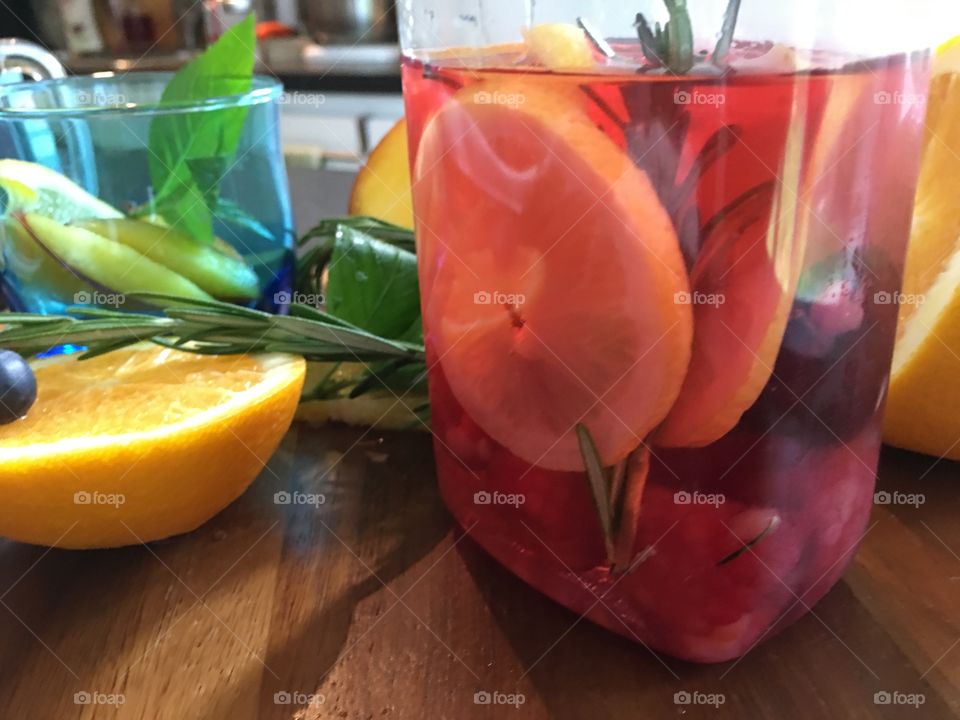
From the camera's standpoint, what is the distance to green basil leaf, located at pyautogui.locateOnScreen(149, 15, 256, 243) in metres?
0.45

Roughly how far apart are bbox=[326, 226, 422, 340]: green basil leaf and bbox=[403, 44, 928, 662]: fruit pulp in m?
0.13

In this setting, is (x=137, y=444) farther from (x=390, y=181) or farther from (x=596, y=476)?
(x=390, y=181)

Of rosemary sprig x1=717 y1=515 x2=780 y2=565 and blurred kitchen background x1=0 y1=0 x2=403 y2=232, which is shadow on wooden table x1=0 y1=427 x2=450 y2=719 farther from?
blurred kitchen background x1=0 y1=0 x2=403 y2=232

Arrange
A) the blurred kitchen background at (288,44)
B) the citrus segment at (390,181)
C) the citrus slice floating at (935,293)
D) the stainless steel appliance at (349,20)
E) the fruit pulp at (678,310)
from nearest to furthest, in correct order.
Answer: the fruit pulp at (678,310)
the citrus slice floating at (935,293)
the citrus segment at (390,181)
the blurred kitchen background at (288,44)
the stainless steel appliance at (349,20)

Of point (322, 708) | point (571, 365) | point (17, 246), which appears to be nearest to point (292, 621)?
point (322, 708)

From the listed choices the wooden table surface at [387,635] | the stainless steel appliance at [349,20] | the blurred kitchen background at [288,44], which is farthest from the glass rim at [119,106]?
the stainless steel appliance at [349,20]

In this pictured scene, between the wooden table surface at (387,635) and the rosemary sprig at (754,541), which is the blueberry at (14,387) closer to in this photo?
the wooden table surface at (387,635)

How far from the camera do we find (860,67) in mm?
237

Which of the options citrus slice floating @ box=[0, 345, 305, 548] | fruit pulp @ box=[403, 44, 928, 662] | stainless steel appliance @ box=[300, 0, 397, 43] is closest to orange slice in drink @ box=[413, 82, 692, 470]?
fruit pulp @ box=[403, 44, 928, 662]

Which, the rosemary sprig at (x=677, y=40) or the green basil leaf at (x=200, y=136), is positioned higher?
the rosemary sprig at (x=677, y=40)

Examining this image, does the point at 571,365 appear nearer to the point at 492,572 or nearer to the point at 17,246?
the point at 492,572

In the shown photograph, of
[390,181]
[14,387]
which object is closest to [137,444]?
[14,387]

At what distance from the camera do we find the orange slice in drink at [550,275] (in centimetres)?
23

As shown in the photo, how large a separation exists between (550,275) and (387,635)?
150mm
